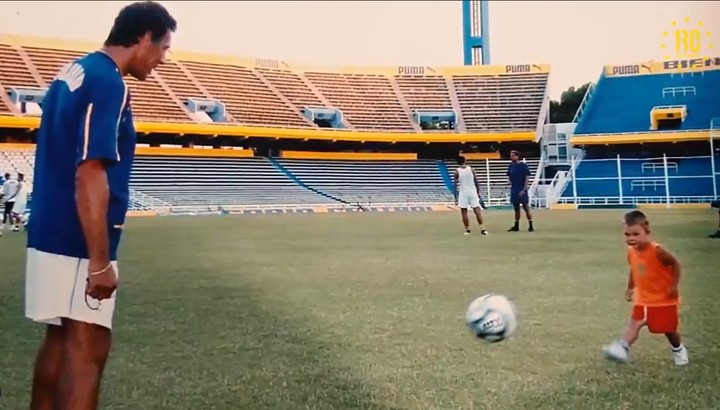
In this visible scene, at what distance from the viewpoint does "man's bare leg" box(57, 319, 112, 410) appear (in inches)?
51.6

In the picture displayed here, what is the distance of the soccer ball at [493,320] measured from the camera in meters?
2.04

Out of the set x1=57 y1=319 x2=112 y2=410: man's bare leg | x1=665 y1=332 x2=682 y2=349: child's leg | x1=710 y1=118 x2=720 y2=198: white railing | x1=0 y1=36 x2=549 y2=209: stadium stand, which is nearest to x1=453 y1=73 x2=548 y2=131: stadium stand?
x1=0 y1=36 x2=549 y2=209: stadium stand

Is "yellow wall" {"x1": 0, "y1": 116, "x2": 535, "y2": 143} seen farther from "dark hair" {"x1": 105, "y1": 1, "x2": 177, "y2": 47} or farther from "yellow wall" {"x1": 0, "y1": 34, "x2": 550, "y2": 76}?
"dark hair" {"x1": 105, "y1": 1, "x2": 177, "y2": 47}

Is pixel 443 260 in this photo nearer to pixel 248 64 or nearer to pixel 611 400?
pixel 611 400

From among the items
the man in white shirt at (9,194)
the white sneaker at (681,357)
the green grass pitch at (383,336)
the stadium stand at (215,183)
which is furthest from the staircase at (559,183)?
the stadium stand at (215,183)

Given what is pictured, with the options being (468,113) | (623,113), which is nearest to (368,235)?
(623,113)

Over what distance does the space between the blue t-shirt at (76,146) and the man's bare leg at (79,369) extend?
135mm

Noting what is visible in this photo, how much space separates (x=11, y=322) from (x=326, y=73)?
69.1 ft

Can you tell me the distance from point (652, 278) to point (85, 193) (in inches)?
60.6

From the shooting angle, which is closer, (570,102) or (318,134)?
(570,102)

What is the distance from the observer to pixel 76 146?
1.28m

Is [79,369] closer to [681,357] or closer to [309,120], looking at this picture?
[681,357]

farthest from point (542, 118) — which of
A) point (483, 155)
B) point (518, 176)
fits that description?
point (483, 155)

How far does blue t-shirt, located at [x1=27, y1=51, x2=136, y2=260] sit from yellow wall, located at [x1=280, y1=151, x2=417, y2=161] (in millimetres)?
20051
